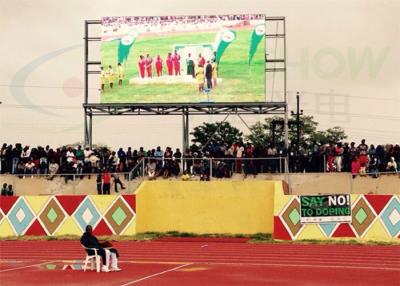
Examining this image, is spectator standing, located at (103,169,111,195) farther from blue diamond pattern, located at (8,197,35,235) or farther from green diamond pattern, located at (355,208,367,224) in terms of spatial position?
green diamond pattern, located at (355,208,367,224)

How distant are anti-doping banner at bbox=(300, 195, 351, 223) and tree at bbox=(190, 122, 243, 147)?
56396mm

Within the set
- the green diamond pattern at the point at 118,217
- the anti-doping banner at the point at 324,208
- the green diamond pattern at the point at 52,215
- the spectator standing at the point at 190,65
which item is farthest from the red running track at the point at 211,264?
the spectator standing at the point at 190,65

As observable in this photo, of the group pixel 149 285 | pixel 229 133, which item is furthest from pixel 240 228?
pixel 229 133

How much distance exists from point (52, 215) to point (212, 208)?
6.68 meters

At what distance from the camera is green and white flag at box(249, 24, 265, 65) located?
36062 mm

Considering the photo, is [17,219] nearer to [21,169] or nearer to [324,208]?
[21,169]

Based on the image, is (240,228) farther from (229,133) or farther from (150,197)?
(229,133)

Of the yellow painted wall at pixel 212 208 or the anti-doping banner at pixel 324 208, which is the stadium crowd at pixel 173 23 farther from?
the anti-doping banner at pixel 324 208

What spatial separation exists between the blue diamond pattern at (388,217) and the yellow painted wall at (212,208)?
5.20 meters

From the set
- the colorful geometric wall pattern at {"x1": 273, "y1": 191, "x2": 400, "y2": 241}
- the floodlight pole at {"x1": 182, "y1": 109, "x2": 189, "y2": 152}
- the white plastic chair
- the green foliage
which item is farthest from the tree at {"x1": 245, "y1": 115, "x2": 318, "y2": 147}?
the white plastic chair

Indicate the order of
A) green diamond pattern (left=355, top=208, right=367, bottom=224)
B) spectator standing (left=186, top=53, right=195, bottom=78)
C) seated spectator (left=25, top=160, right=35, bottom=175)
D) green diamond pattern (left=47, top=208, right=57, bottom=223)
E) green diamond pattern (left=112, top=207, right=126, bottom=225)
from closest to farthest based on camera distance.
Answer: green diamond pattern (left=355, top=208, right=367, bottom=224) < green diamond pattern (left=112, top=207, right=126, bottom=225) < green diamond pattern (left=47, top=208, right=57, bottom=223) < seated spectator (left=25, top=160, right=35, bottom=175) < spectator standing (left=186, top=53, right=195, bottom=78)

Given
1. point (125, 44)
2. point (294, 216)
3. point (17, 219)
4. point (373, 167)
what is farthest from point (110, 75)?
point (373, 167)

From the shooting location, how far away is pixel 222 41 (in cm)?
3616

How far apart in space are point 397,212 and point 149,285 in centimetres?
1443
